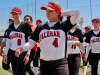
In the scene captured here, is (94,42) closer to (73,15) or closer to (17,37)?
(17,37)

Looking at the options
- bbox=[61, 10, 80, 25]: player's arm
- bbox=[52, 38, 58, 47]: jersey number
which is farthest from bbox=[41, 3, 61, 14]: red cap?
bbox=[52, 38, 58, 47]: jersey number

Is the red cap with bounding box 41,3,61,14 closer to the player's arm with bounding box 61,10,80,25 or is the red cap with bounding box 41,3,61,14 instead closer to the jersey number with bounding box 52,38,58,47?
the player's arm with bounding box 61,10,80,25

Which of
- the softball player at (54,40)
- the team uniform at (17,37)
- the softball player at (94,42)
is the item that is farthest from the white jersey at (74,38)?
the softball player at (54,40)

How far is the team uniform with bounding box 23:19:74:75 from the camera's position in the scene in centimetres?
391

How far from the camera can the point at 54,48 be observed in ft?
12.9

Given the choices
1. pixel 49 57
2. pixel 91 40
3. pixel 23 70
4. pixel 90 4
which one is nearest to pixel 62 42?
pixel 49 57

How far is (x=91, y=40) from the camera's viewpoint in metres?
7.20

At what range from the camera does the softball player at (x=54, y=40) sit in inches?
154

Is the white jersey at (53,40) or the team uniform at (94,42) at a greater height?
Result: the white jersey at (53,40)

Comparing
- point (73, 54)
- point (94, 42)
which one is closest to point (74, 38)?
point (73, 54)

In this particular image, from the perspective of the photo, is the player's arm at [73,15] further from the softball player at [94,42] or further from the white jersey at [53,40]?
the softball player at [94,42]

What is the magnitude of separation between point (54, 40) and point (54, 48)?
129 mm

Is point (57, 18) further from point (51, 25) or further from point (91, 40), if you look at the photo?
point (91, 40)

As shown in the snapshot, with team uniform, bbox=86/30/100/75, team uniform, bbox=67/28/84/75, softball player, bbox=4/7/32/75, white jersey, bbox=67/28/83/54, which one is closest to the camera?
softball player, bbox=4/7/32/75
